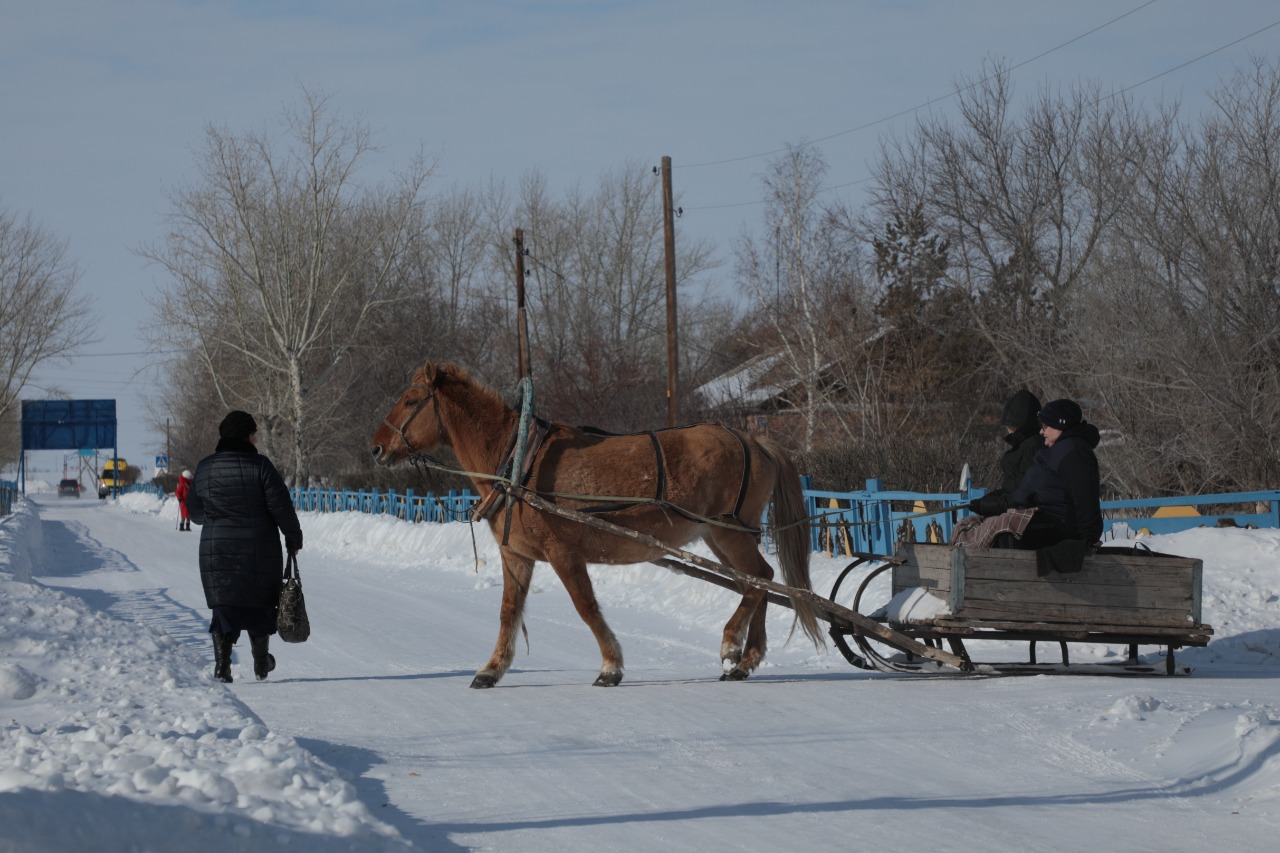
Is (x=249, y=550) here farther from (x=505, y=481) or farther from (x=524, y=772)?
(x=524, y=772)

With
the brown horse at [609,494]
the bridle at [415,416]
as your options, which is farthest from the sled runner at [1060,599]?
the bridle at [415,416]

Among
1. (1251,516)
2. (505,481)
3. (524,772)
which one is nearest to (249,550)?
(505,481)

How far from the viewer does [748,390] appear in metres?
37.0

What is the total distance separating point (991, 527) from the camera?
28.6 ft

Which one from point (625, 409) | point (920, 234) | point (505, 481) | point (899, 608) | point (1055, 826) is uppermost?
point (920, 234)

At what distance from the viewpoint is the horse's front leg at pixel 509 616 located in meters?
9.05

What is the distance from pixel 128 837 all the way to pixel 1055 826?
135 inches

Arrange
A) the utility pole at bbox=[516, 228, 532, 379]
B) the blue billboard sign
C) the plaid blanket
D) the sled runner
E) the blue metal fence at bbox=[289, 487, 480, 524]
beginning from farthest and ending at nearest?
the blue billboard sign → the blue metal fence at bbox=[289, 487, 480, 524] → the utility pole at bbox=[516, 228, 532, 379] → the plaid blanket → the sled runner

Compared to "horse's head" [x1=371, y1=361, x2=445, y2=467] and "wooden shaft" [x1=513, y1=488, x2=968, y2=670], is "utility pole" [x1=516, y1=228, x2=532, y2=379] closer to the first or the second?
"horse's head" [x1=371, y1=361, x2=445, y2=467]

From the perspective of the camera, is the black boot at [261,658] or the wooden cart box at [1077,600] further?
the black boot at [261,658]

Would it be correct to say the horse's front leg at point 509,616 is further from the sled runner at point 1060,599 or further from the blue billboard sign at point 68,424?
the blue billboard sign at point 68,424

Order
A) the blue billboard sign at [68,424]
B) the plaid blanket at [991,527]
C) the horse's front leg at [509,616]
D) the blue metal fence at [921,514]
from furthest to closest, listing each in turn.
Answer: the blue billboard sign at [68,424]
the blue metal fence at [921,514]
the horse's front leg at [509,616]
the plaid blanket at [991,527]

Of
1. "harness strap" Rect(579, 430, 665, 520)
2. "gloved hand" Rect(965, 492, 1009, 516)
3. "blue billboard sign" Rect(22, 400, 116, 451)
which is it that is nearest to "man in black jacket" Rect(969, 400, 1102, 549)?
"gloved hand" Rect(965, 492, 1009, 516)

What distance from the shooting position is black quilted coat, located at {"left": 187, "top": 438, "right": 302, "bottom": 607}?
9.31 meters
